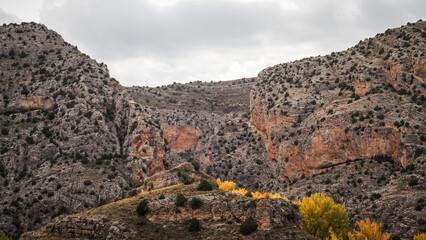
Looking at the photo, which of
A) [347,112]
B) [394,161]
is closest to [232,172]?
[347,112]

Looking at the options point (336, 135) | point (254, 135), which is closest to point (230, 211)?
point (336, 135)

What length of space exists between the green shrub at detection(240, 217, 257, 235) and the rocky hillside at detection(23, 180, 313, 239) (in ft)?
1.87

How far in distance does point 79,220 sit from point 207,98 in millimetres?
131088

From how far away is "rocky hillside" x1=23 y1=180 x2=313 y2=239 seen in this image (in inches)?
1756

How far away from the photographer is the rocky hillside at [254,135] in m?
74.6

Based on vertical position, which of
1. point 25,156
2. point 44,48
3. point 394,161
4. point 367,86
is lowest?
point 394,161

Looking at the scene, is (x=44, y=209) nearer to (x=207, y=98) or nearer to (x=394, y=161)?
(x=394, y=161)

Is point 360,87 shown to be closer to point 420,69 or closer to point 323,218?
point 420,69

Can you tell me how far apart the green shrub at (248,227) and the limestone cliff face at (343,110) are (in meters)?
48.1

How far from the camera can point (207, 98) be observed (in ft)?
583

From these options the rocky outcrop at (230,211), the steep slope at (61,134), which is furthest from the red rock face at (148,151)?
the rocky outcrop at (230,211)

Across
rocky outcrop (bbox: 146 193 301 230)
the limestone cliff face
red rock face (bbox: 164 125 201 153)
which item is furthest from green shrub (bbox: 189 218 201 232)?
red rock face (bbox: 164 125 201 153)

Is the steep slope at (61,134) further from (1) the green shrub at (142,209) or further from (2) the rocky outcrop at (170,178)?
(1) the green shrub at (142,209)

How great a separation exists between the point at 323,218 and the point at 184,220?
71.9 feet
